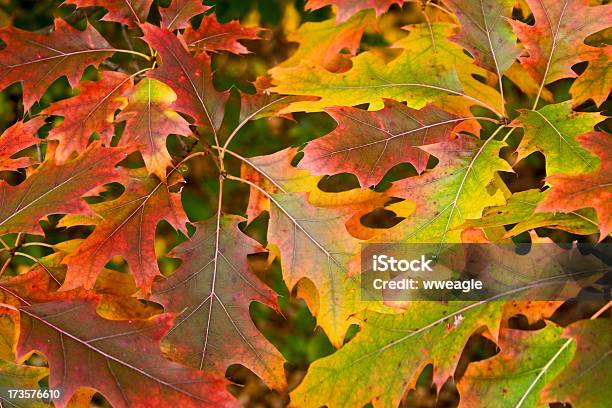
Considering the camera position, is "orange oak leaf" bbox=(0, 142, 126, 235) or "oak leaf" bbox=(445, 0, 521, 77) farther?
"oak leaf" bbox=(445, 0, 521, 77)

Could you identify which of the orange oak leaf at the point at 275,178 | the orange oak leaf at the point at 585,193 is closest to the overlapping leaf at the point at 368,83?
the orange oak leaf at the point at 275,178

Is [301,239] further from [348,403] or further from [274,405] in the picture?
[274,405]

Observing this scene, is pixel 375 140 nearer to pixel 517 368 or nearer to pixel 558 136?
pixel 558 136

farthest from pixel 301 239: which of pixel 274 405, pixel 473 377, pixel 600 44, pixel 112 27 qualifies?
pixel 274 405

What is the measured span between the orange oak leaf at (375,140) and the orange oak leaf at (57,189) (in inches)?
12.3

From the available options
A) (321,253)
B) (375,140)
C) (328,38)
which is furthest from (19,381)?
(328,38)

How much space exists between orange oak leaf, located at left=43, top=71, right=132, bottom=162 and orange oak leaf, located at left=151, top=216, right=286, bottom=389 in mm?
251

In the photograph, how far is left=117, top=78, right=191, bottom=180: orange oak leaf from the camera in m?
1.29

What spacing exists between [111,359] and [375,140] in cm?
55

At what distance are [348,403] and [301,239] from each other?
285 mm

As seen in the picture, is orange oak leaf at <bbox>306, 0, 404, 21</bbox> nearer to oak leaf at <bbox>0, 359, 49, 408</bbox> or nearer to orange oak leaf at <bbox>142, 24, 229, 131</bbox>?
orange oak leaf at <bbox>142, 24, 229, 131</bbox>

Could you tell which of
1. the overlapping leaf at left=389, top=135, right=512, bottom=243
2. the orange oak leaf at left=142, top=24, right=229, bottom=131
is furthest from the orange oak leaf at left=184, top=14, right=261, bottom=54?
the overlapping leaf at left=389, top=135, right=512, bottom=243

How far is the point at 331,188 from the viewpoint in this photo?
6.62 feet

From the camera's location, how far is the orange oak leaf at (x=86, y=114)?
1353 mm
